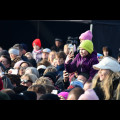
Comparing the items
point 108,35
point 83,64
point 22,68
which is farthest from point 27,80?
point 108,35

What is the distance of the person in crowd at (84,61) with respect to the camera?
7891 mm

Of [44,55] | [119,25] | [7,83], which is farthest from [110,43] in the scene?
[7,83]

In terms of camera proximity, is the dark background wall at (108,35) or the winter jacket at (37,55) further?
the dark background wall at (108,35)

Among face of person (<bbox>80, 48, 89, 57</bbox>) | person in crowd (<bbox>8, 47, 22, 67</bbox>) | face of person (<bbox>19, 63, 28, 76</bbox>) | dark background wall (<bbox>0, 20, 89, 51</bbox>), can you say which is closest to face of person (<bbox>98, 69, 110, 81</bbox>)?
face of person (<bbox>80, 48, 89, 57</bbox>)

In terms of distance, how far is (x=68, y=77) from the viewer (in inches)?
325

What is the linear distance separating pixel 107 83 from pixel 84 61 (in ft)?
8.40

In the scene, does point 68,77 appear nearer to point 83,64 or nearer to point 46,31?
point 83,64

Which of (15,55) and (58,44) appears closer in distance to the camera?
(15,55)

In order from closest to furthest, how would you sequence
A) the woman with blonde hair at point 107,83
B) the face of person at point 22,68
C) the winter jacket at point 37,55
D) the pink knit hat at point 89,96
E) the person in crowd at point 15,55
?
the pink knit hat at point 89,96
the woman with blonde hair at point 107,83
the face of person at point 22,68
the person in crowd at point 15,55
the winter jacket at point 37,55

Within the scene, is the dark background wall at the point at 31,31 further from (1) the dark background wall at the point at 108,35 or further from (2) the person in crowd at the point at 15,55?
(2) the person in crowd at the point at 15,55

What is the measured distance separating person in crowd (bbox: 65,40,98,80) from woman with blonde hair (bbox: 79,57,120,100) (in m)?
1.97

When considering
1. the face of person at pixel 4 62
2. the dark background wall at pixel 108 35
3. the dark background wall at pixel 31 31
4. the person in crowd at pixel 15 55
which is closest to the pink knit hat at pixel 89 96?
the face of person at pixel 4 62

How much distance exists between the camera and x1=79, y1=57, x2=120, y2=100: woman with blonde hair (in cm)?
510

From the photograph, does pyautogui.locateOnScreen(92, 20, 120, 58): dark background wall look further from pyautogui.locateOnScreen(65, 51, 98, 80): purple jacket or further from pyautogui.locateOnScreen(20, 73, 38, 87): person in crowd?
pyautogui.locateOnScreen(20, 73, 38, 87): person in crowd
